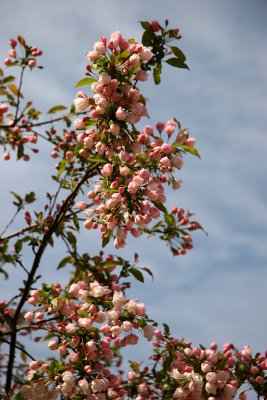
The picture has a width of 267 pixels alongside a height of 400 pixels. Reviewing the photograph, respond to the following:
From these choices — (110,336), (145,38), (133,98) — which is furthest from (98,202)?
(145,38)

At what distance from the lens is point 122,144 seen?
2385mm

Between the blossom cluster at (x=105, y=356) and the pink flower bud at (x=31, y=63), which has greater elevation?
the pink flower bud at (x=31, y=63)

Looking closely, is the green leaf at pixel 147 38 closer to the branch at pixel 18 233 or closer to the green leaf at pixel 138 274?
the green leaf at pixel 138 274

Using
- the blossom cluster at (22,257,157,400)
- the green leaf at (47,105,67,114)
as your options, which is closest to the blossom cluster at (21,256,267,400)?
the blossom cluster at (22,257,157,400)

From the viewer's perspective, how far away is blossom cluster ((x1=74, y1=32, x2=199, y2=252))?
2.28 metres

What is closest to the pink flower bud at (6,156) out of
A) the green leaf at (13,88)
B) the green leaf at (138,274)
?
the green leaf at (13,88)

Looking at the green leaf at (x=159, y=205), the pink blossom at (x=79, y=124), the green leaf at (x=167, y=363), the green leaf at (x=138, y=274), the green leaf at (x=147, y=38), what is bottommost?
the green leaf at (x=167, y=363)

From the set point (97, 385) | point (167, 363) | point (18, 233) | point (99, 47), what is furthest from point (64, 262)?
point (99, 47)

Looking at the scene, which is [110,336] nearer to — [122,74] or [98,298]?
[98,298]

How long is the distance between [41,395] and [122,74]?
1.83 meters

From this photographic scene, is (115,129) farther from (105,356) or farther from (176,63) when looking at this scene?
(105,356)

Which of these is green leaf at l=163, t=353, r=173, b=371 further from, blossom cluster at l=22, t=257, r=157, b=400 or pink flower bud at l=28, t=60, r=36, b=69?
pink flower bud at l=28, t=60, r=36, b=69

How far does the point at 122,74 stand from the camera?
7.61 ft

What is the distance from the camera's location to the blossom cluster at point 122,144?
2.28 meters
